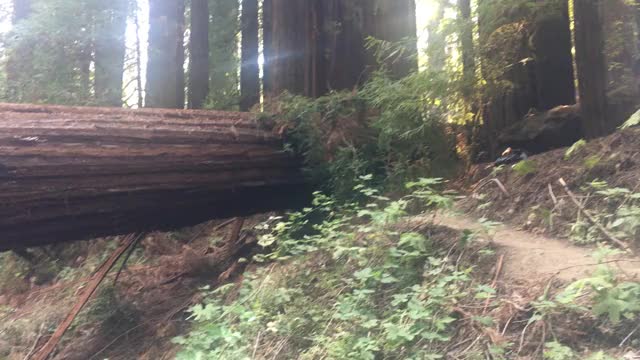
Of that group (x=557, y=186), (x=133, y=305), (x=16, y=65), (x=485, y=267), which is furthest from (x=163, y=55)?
(x=485, y=267)

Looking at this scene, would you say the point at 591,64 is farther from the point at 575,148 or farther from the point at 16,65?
the point at 16,65

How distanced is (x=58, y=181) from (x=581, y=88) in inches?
227

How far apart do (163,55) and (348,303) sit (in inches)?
299

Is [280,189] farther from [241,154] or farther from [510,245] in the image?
[510,245]

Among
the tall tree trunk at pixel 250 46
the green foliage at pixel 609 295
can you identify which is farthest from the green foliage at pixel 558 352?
the tall tree trunk at pixel 250 46

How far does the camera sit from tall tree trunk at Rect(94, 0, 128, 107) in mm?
9852

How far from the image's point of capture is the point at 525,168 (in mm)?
5980

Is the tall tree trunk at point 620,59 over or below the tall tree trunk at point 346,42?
below

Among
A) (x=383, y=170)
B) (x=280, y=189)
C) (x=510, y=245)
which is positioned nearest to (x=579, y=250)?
(x=510, y=245)

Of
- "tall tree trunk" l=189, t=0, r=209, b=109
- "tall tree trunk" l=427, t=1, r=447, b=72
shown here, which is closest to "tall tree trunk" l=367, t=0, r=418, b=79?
"tall tree trunk" l=427, t=1, r=447, b=72

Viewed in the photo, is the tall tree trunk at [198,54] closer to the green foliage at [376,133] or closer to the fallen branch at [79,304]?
the green foliage at [376,133]

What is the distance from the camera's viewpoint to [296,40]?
9.02 metres

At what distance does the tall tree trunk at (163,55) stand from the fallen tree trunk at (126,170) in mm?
3728

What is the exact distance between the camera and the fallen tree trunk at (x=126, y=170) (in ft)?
17.3
